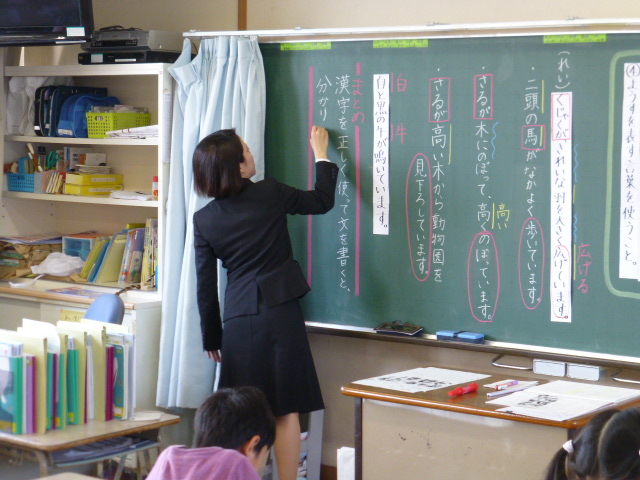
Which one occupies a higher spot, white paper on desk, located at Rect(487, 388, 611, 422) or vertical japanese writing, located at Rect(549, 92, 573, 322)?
vertical japanese writing, located at Rect(549, 92, 573, 322)

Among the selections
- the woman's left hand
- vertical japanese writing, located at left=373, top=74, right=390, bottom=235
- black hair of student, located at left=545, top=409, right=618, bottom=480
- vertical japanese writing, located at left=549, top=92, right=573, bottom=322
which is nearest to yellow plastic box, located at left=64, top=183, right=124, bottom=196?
the woman's left hand

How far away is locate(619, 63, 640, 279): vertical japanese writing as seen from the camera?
3.15 meters

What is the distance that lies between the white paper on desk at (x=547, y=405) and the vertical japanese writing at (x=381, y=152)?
1.01 metres

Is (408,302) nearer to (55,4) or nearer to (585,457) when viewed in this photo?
(585,457)

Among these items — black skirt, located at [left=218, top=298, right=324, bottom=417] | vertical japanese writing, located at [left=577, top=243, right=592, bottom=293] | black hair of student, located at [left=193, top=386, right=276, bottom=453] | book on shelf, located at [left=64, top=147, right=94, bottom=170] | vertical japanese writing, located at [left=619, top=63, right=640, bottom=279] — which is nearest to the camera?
black hair of student, located at [left=193, top=386, right=276, bottom=453]

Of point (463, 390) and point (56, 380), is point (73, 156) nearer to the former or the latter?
point (56, 380)

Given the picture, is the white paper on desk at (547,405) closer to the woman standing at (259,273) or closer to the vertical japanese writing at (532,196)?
the vertical japanese writing at (532,196)

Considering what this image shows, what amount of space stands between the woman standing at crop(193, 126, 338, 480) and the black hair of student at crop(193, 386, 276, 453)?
3.53ft

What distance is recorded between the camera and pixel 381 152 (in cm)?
365

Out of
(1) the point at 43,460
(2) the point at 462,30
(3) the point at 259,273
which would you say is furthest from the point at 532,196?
(1) the point at 43,460

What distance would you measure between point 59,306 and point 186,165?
0.94 metres

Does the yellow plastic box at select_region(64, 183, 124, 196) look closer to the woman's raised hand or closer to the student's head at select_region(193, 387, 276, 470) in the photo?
the woman's raised hand

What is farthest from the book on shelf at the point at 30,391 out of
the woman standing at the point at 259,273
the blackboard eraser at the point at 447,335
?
the blackboard eraser at the point at 447,335

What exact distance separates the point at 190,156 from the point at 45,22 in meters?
0.93
